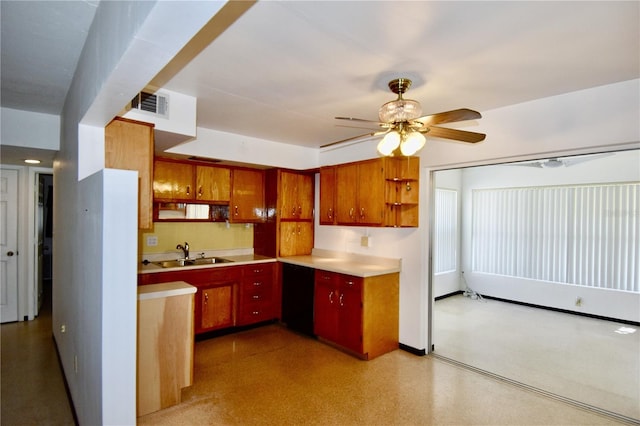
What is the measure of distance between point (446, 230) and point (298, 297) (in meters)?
3.27

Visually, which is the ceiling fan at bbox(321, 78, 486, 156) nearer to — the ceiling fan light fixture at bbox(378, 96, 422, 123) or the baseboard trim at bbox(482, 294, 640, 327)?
the ceiling fan light fixture at bbox(378, 96, 422, 123)

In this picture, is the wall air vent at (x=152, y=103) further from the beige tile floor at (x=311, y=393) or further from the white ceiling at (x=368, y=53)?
the beige tile floor at (x=311, y=393)

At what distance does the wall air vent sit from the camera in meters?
2.58

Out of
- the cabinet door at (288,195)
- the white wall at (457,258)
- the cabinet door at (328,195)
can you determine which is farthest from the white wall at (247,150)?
the white wall at (457,258)

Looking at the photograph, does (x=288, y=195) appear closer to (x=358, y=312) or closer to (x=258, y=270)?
(x=258, y=270)

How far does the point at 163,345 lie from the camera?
2.54 meters

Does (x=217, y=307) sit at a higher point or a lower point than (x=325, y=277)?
lower

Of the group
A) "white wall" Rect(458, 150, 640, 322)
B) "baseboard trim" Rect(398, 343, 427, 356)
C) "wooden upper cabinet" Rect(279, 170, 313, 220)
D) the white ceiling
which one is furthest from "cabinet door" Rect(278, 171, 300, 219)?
"white wall" Rect(458, 150, 640, 322)

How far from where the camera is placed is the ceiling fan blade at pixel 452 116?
1940 millimetres

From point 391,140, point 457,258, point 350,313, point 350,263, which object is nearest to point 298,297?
point 350,263

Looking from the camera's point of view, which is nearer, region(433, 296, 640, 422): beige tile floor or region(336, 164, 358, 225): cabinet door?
region(433, 296, 640, 422): beige tile floor

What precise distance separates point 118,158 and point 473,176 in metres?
5.87

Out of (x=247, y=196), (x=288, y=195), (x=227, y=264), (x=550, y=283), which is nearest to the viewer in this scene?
(x=227, y=264)

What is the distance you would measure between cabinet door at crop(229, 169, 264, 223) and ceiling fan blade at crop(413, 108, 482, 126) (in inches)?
113
